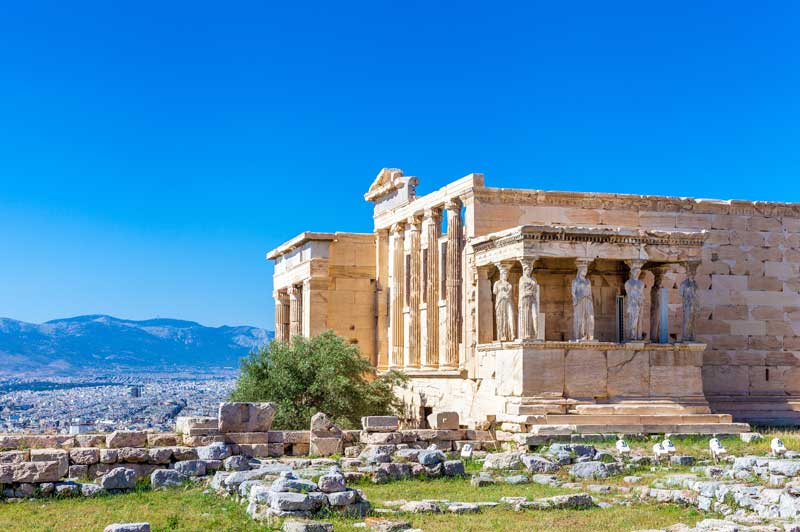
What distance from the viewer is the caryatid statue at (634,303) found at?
24219 millimetres

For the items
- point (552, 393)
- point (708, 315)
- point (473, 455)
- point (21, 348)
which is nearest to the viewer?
point (473, 455)

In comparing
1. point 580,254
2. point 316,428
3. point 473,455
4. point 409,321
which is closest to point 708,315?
point 580,254

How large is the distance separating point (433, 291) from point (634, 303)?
6.23 metres

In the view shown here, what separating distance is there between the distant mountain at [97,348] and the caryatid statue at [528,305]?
468 ft

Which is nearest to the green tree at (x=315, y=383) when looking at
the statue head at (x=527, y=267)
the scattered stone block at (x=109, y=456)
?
the statue head at (x=527, y=267)

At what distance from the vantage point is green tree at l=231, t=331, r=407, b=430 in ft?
84.2

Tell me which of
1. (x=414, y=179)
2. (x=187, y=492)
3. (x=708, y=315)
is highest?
(x=414, y=179)

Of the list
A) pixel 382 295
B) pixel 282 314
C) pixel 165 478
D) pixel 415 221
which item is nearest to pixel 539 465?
pixel 165 478

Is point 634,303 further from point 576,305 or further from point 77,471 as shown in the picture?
point 77,471

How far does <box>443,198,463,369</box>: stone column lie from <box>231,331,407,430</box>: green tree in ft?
5.37

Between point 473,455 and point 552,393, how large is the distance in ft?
11.8

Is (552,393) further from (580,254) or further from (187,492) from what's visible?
(187,492)

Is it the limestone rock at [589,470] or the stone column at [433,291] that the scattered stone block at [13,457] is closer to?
the limestone rock at [589,470]

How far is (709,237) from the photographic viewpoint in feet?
91.2
